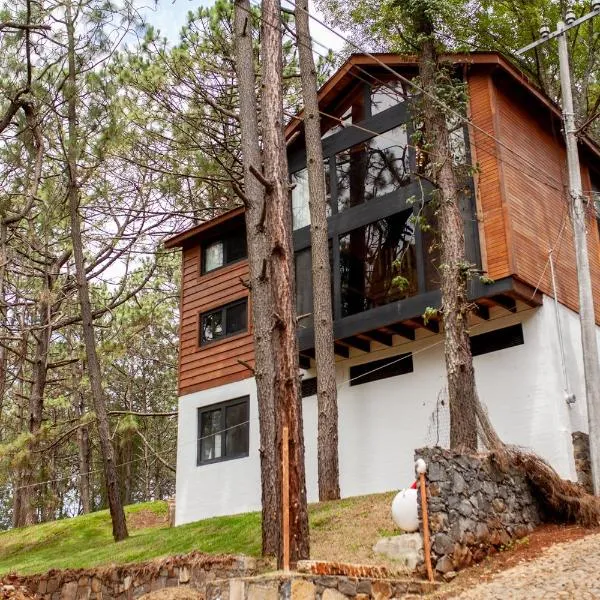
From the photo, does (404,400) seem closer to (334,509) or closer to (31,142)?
(334,509)

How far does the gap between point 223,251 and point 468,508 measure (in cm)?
1021

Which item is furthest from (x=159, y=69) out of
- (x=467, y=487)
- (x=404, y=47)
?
(x=467, y=487)

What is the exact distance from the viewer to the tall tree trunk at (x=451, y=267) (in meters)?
10.2

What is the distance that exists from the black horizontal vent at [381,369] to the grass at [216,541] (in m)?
2.78

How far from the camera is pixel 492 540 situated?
8523mm

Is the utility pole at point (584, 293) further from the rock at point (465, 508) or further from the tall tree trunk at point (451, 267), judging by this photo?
the rock at point (465, 508)

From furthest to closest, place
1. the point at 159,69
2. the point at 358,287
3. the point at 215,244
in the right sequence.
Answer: the point at 215,244 → the point at 159,69 → the point at 358,287

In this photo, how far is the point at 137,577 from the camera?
31.5ft

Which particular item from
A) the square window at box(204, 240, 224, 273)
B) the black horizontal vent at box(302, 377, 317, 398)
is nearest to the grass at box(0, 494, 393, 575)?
the black horizontal vent at box(302, 377, 317, 398)

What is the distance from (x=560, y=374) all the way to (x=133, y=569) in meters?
7.08

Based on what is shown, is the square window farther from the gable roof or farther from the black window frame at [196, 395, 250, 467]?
the black window frame at [196, 395, 250, 467]

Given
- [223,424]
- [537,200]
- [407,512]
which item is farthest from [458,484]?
[223,424]

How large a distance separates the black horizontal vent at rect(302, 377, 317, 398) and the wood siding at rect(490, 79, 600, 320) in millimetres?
4805

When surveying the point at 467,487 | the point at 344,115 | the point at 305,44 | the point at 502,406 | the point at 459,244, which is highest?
the point at 305,44
